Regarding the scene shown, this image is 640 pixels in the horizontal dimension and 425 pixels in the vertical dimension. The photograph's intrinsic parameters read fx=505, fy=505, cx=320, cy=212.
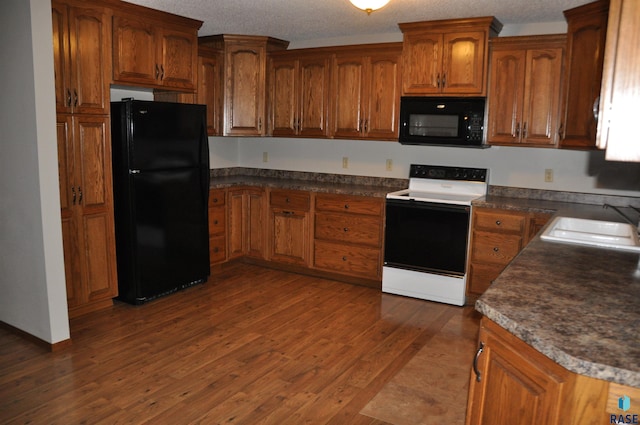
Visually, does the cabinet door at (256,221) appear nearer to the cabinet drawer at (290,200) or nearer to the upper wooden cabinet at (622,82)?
the cabinet drawer at (290,200)

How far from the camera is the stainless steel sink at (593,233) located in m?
2.54

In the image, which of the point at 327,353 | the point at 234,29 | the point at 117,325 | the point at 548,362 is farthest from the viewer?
the point at 234,29

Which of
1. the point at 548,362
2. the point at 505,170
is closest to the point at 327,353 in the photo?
the point at 548,362

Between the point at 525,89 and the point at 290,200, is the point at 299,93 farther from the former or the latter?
the point at 525,89

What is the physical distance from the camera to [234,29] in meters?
4.72

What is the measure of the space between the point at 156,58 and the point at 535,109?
3.07 metres

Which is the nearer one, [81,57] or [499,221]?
[81,57]

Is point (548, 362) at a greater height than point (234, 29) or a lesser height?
lesser

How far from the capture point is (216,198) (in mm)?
4820

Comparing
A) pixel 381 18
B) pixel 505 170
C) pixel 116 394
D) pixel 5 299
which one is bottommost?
pixel 116 394

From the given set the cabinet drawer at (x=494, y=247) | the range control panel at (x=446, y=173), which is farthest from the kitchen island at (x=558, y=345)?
the range control panel at (x=446, y=173)

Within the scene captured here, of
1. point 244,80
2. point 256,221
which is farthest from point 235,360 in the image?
point 244,80

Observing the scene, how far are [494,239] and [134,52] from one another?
3186 millimetres

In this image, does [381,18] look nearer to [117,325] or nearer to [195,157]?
[195,157]
